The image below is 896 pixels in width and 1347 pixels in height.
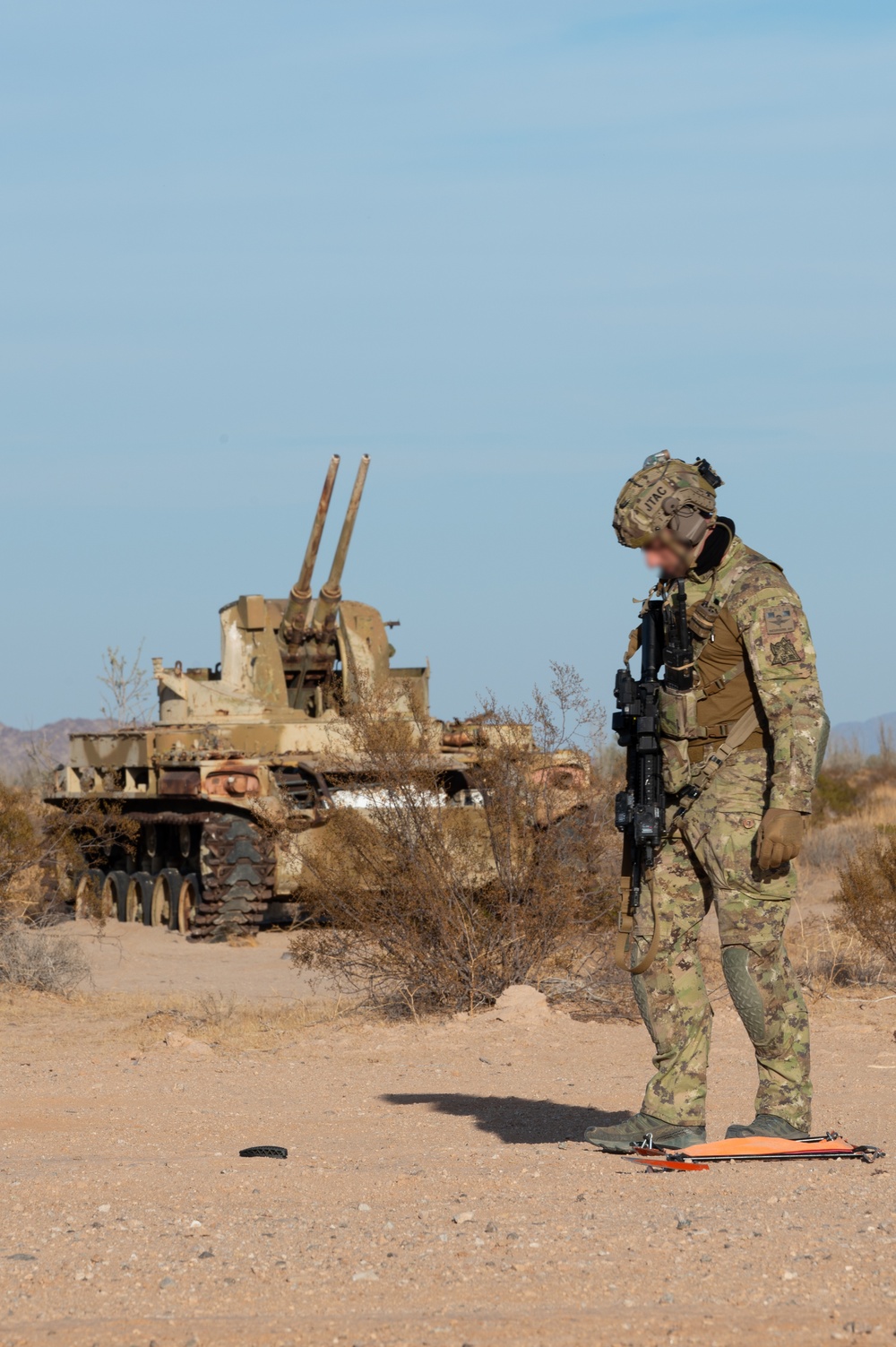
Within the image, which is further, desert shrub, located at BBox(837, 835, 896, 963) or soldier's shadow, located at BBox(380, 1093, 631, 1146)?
desert shrub, located at BBox(837, 835, 896, 963)

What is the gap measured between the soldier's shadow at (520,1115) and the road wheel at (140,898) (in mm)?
11237

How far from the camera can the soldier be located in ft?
18.8

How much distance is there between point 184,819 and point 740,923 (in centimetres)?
1244

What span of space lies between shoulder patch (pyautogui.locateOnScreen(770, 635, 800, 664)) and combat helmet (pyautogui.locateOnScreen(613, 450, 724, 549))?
43 centimetres

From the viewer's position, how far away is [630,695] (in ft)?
→ 19.5

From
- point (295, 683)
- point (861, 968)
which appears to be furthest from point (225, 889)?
point (861, 968)

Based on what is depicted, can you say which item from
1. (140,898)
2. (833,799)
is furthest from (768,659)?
(833,799)

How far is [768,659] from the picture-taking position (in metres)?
5.72

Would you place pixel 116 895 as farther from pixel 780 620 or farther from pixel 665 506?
pixel 780 620

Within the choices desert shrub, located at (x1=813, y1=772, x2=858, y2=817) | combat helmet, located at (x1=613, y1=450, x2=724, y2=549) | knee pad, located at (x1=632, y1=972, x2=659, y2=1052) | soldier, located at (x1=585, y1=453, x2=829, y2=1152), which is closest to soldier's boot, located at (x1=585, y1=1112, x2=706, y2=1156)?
soldier, located at (x1=585, y1=453, x2=829, y2=1152)

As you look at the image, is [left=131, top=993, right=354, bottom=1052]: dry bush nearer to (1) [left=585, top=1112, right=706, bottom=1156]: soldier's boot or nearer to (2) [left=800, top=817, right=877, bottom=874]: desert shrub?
(1) [left=585, top=1112, right=706, bottom=1156]: soldier's boot

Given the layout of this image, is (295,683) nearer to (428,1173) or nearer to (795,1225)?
(428,1173)

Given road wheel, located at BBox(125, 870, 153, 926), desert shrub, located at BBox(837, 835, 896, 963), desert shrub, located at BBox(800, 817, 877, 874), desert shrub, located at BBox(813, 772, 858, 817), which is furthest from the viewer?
A: desert shrub, located at BBox(813, 772, 858, 817)

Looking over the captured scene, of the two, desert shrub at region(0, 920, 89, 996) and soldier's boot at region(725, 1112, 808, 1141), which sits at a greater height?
desert shrub at region(0, 920, 89, 996)
